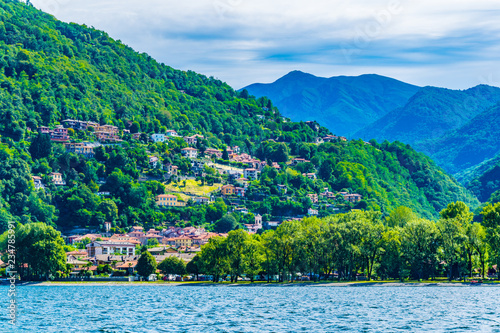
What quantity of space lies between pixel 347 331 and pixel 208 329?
9766mm

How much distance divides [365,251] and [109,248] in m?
69.8

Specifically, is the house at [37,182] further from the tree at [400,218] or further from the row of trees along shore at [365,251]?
the tree at [400,218]

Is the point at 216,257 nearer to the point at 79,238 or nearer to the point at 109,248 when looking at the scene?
the point at 109,248

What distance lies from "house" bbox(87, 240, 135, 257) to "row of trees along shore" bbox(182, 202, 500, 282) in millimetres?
46067

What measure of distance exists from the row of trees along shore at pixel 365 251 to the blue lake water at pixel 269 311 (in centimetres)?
911

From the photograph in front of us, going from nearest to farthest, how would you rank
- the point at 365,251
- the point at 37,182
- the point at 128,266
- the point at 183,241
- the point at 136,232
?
the point at 365,251, the point at 128,266, the point at 183,241, the point at 136,232, the point at 37,182

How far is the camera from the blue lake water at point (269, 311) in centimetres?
Answer: 5506

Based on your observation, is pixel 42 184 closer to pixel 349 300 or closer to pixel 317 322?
pixel 349 300

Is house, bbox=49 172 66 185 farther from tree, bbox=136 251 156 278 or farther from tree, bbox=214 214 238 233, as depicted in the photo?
tree, bbox=136 251 156 278

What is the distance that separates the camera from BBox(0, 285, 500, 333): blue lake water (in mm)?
55062

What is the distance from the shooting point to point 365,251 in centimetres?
10588

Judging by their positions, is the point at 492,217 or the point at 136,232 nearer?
the point at 492,217

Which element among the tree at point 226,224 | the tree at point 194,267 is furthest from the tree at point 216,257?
the tree at point 226,224

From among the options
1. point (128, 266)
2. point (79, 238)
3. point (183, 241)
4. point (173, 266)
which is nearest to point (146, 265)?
point (173, 266)
